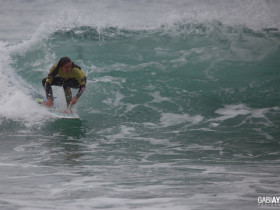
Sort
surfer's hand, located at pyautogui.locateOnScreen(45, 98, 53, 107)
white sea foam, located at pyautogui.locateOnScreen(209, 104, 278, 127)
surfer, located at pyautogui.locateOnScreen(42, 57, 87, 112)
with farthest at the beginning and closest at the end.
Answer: white sea foam, located at pyautogui.locateOnScreen(209, 104, 278, 127) < surfer's hand, located at pyautogui.locateOnScreen(45, 98, 53, 107) < surfer, located at pyautogui.locateOnScreen(42, 57, 87, 112)

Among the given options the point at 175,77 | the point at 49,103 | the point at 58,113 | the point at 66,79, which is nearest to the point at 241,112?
the point at 175,77

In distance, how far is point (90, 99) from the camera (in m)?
10.4

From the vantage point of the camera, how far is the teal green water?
146 inches

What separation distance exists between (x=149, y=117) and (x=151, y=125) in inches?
26.5

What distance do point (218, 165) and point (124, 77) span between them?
22.9ft

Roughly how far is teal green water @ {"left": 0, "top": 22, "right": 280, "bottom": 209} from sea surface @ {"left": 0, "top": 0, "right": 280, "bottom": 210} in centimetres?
3

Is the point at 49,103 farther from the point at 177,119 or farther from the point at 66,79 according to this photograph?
the point at 177,119

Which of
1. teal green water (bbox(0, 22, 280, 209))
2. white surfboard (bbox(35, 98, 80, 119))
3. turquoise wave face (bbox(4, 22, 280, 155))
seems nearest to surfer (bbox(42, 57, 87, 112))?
white surfboard (bbox(35, 98, 80, 119))

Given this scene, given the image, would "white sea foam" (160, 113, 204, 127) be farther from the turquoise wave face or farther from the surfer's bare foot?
the surfer's bare foot

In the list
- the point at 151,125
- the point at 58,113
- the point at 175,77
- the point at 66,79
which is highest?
the point at 175,77

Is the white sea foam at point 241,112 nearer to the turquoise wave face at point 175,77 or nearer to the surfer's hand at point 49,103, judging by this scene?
the turquoise wave face at point 175,77

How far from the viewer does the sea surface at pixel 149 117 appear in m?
3.73

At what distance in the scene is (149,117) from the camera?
881 centimetres

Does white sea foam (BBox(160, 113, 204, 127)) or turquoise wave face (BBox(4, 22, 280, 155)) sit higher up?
→ turquoise wave face (BBox(4, 22, 280, 155))
